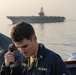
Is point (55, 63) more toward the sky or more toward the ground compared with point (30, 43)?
more toward the ground

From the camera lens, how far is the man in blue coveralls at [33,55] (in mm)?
2844

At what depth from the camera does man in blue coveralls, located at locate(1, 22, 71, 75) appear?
2844 millimetres

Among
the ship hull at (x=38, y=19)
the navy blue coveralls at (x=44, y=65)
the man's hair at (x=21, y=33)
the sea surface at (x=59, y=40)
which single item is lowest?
the ship hull at (x=38, y=19)

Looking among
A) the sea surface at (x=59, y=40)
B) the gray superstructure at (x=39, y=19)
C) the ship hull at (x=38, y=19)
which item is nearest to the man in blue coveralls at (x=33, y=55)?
the sea surface at (x=59, y=40)

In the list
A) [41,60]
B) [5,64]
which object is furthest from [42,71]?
[5,64]

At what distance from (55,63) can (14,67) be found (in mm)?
488

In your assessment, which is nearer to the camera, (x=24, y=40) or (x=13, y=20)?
(x=24, y=40)

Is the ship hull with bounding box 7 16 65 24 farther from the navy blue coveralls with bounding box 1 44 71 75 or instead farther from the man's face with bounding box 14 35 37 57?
the man's face with bounding box 14 35 37 57

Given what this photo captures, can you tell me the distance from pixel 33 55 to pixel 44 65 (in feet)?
0.46

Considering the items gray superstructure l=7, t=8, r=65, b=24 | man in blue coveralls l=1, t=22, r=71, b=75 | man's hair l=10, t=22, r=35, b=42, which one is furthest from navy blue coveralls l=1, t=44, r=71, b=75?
gray superstructure l=7, t=8, r=65, b=24

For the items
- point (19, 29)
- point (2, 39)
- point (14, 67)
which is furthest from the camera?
point (2, 39)

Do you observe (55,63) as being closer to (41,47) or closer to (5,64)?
(41,47)

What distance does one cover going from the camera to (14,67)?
10.3 feet

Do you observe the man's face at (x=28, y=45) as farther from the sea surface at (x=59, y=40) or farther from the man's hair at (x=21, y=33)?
the sea surface at (x=59, y=40)
